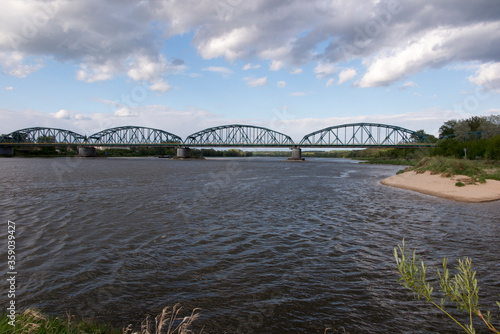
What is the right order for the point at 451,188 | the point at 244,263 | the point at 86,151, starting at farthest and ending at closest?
the point at 86,151 → the point at 451,188 → the point at 244,263

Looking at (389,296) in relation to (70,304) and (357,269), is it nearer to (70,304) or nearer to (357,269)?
(357,269)

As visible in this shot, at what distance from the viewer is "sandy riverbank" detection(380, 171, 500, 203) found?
1037 inches

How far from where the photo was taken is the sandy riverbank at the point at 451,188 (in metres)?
26.4

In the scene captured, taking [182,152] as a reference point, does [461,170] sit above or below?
below

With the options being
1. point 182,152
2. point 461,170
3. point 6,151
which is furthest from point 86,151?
point 461,170

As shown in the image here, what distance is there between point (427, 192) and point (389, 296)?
90.0 feet

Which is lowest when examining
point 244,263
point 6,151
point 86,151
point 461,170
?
point 244,263

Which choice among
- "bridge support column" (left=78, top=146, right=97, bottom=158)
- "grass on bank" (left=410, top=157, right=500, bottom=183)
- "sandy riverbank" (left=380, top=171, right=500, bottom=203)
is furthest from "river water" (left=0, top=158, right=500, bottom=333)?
"bridge support column" (left=78, top=146, right=97, bottom=158)

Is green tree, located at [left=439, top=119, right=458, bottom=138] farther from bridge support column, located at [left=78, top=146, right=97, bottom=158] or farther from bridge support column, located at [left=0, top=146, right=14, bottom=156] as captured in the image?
bridge support column, located at [left=0, top=146, right=14, bottom=156]

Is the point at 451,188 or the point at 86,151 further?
the point at 86,151

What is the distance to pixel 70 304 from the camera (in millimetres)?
7379

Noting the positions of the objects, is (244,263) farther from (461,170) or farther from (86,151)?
(86,151)

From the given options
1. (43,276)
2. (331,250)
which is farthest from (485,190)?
(43,276)

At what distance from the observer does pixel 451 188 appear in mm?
30797
